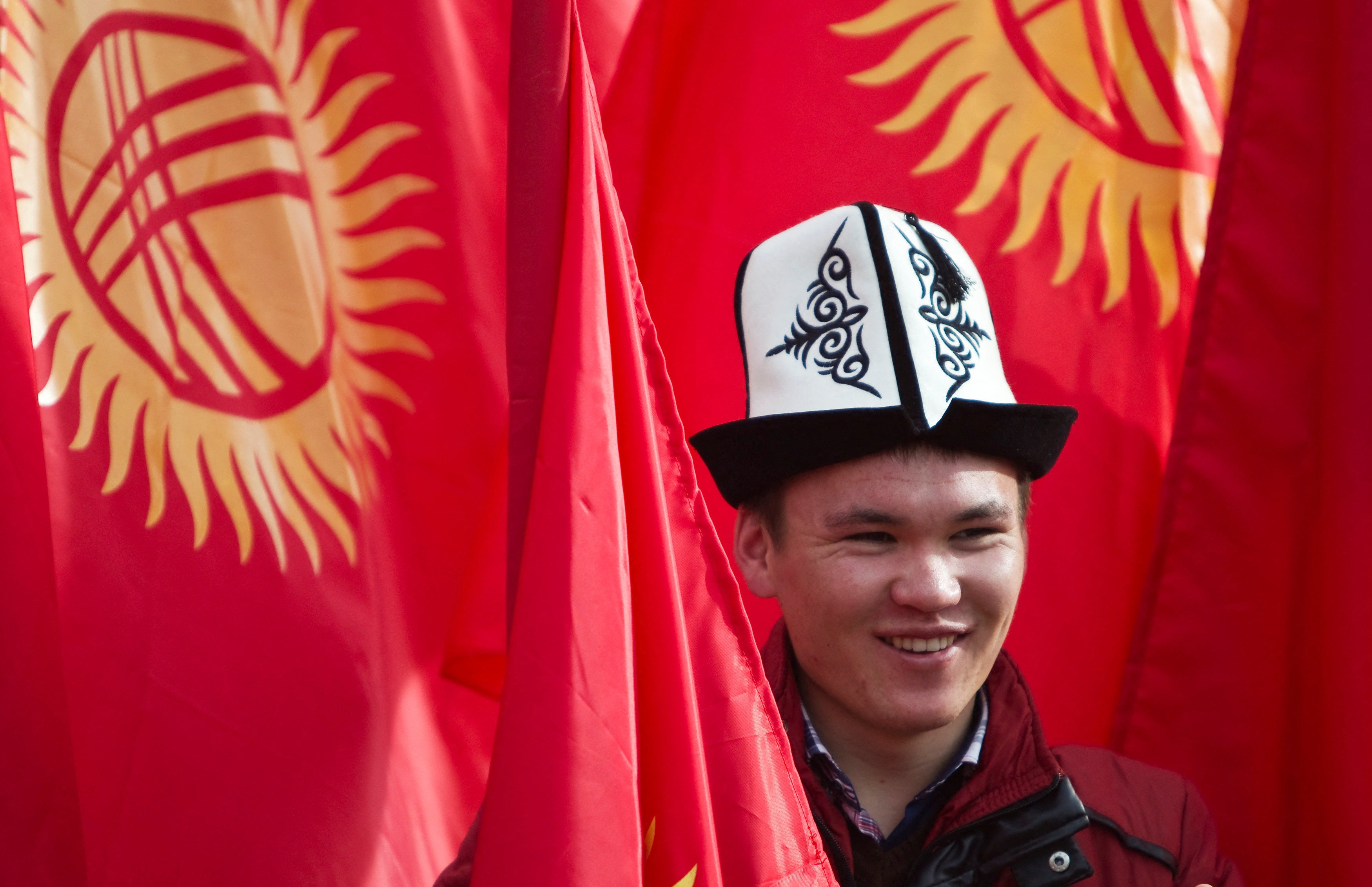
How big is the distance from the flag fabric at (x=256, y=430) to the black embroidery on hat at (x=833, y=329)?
2.30ft

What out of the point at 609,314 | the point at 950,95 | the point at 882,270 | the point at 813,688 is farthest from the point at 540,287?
the point at 950,95

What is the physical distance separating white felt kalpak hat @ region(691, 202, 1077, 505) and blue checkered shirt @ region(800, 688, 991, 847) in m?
0.36

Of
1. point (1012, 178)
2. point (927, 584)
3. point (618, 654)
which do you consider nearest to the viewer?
point (618, 654)

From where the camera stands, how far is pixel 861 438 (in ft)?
5.53

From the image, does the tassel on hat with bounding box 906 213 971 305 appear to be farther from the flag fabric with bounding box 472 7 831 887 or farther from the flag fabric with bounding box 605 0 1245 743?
the flag fabric with bounding box 605 0 1245 743

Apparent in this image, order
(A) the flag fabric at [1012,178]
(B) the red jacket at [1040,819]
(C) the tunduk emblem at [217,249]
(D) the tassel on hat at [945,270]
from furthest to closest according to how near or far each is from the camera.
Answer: (A) the flag fabric at [1012,178] < (C) the tunduk emblem at [217,249] < (D) the tassel on hat at [945,270] < (B) the red jacket at [1040,819]

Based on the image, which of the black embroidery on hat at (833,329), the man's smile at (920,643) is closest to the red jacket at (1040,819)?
the man's smile at (920,643)

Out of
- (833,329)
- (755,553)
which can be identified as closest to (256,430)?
(755,553)

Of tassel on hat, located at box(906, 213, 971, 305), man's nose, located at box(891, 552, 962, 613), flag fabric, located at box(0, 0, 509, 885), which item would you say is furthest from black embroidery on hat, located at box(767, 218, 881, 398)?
flag fabric, located at box(0, 0, 509, 885)

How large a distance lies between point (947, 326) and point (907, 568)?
327 millimetres

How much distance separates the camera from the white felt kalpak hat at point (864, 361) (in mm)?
1696

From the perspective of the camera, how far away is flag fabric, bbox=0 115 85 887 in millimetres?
1874

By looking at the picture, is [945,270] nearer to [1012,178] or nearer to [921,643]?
[921,643]

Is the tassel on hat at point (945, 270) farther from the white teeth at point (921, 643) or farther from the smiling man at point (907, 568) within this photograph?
the white teeth at point (921, 643)
